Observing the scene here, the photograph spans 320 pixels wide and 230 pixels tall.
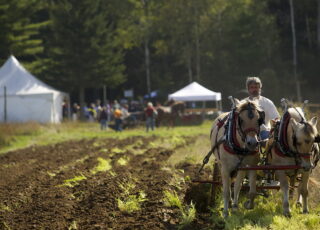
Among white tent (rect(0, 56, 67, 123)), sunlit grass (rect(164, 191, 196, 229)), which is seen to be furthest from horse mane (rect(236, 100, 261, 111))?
white tent (rect(0, 56, 67, 123))

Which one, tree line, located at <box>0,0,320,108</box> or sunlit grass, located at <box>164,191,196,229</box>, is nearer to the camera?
sunlit grass, located at <box>164,191,196,229</box>

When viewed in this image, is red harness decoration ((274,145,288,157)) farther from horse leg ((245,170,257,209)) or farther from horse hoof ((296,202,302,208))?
horse hoof ((296,202,302,208))

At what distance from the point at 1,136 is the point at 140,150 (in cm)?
840

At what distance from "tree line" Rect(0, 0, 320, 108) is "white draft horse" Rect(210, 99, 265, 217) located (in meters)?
39.5

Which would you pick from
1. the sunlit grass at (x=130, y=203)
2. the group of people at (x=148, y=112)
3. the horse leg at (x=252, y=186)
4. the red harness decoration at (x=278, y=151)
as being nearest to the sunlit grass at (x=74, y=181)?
the sunlit grass at (x=130, y=203)

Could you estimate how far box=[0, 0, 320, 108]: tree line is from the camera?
5038 cm

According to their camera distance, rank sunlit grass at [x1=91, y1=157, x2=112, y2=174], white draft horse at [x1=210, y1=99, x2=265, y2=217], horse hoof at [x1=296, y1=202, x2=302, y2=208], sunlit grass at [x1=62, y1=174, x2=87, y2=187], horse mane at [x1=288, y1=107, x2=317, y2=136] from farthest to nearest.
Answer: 1. sunlit grass at [x1=91, y1=157, x2=112, y2=174]
2. sunlit grass at [x1=62, y1=174, x2=87, y2=187]
3. horse hoof at [x1=296, y1=202, x2=302, y2=208]
4. white draft horse at [x1=210, y1=99, x2=265, y2=217]
5. horse mane at [x1=288, y1=107, x2=317, y2=136]

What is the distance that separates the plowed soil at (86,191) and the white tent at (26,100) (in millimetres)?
19344

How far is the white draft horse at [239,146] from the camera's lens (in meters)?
9.20

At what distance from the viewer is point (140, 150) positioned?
22.8 meters

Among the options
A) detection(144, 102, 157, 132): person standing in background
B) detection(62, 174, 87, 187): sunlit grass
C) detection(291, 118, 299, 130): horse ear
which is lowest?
detection(62, 174, 87, 187): sunlit grass

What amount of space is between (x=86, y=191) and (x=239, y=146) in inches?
158

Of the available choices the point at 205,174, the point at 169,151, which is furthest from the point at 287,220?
the point at 169,151

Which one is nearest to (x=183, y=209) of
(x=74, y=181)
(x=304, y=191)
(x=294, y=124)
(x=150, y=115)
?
(x=304, y=191)
